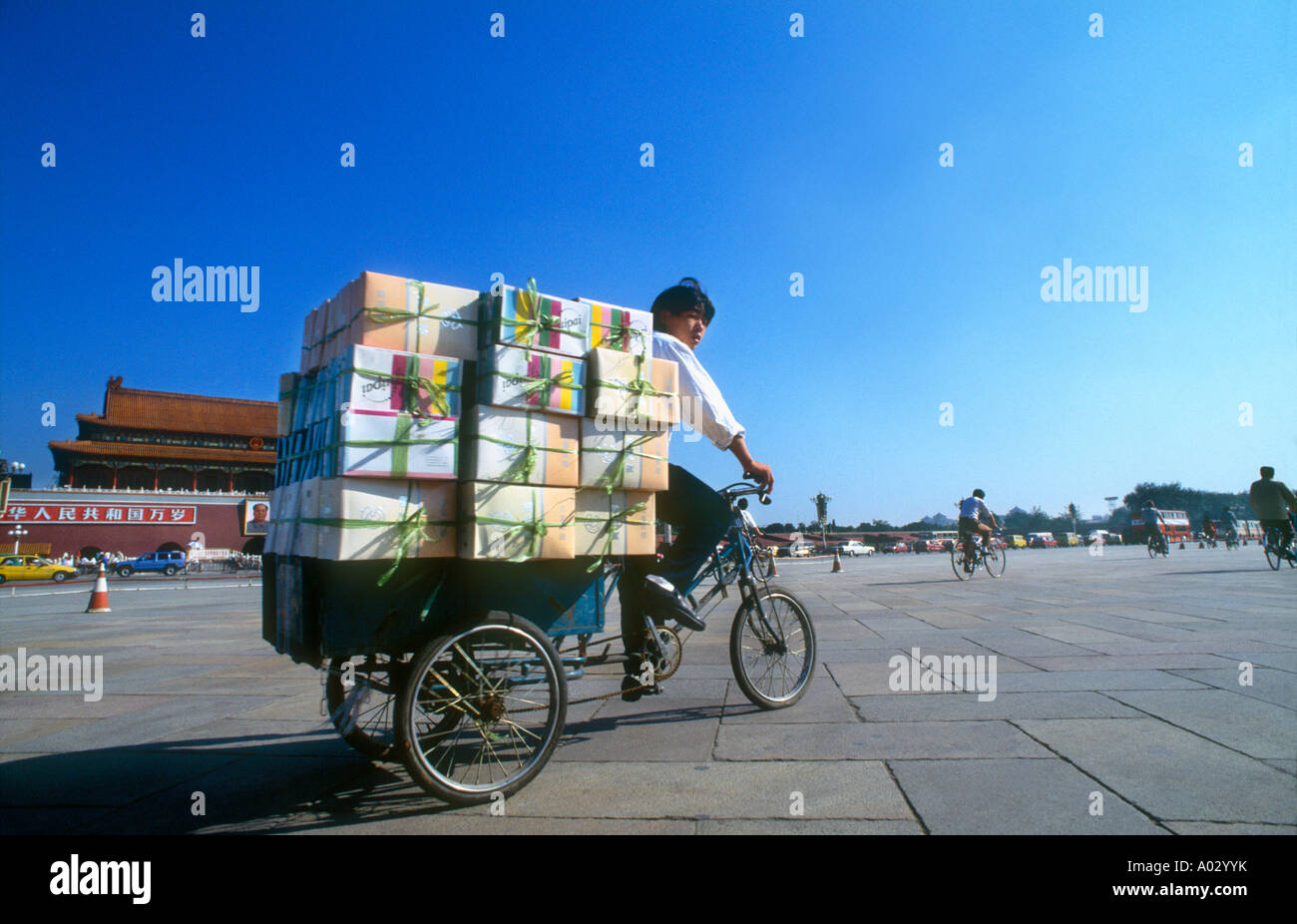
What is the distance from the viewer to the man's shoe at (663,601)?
11.0 feet

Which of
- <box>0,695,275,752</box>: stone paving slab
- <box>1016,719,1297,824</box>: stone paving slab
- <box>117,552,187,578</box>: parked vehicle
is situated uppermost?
<box>1016,719,1297,824</box>: stone paving slab

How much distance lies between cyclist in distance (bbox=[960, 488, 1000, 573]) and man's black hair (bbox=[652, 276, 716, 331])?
34.6 feet

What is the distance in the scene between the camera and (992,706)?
3.61 m

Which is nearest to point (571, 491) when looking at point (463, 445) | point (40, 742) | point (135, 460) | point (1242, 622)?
point (463, 445)

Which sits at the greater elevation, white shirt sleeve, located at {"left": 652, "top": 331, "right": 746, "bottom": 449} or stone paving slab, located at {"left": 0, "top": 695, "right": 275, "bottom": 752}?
white shirt sleeve, located at {"left": 652, "top": 331, "right": 746, "bottom": 449}

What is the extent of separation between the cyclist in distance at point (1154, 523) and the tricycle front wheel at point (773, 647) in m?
19.5

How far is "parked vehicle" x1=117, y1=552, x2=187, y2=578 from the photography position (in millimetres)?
38844

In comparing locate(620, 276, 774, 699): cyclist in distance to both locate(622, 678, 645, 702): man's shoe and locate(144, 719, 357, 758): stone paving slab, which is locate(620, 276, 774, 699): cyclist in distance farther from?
locate(144, 719, 357, 758): stone paving slab

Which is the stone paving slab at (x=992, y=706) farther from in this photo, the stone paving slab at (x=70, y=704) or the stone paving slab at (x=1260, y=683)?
the stone paving slab at (x=70, y=704)

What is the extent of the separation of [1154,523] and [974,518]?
11492 millimetres

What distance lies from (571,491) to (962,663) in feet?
11.4

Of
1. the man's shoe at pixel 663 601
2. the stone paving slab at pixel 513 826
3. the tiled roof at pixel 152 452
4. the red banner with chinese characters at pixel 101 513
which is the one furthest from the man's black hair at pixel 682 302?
the tiled roof at pixel 152 452

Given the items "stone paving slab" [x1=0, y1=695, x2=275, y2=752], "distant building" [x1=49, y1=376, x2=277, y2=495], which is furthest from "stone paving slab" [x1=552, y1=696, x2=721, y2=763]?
"distant building" [x1=49, y1=376, x2=277, y2=495]
